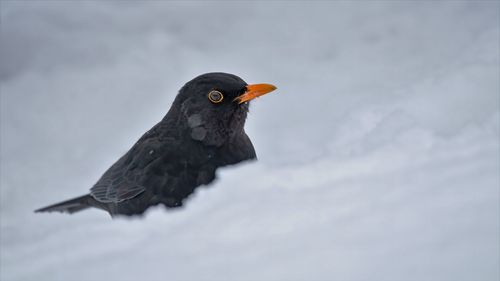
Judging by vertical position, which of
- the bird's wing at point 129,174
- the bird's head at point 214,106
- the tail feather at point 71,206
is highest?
the bird's head at point 214,106

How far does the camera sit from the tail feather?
157 inches

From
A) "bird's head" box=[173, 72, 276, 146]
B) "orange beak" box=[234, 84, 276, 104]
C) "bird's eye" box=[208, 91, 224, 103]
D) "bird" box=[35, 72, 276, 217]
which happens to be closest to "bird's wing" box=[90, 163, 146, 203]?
"bird" box=[35, 72, 276, 217]

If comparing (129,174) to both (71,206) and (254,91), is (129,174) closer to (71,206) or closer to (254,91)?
(71,206)

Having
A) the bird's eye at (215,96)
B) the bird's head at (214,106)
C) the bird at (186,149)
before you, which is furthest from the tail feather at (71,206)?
the bird's eye at (215,96)

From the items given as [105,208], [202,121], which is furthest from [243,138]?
[105,208]

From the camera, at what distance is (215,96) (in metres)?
3.98

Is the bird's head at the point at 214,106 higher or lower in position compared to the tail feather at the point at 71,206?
higher

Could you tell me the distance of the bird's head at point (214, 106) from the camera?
3961 mm

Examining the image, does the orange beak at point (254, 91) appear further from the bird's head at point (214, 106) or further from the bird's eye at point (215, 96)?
the bird's eye at point (215, 96)

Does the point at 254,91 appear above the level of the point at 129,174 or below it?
above

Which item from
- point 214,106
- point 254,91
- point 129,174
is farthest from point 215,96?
point 129,174

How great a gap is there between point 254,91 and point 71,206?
1.52 m

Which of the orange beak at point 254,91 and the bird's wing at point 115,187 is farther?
the bird's wing at point 115,187

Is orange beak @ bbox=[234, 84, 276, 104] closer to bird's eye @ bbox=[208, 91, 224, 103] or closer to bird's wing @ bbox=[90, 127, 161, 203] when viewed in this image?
bird's eye @ bbox=[208, 91, 224, 103]
